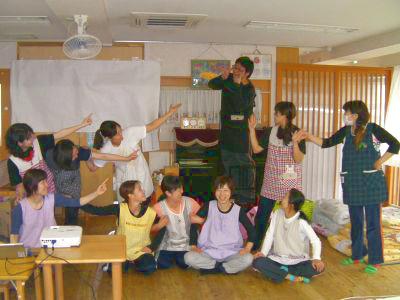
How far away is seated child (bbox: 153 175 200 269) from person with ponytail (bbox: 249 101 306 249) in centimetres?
67

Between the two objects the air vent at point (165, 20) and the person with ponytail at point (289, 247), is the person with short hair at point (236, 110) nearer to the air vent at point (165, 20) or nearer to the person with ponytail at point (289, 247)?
the air vent at point (165, 20)

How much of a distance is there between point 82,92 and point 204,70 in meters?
1.57

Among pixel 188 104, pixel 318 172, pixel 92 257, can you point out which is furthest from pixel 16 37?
pixel 318 172

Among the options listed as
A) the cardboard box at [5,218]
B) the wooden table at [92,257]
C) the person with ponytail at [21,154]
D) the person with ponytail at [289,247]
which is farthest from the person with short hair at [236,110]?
the cardboard box at [5,218]

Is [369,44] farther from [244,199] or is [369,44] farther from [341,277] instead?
[341,277]

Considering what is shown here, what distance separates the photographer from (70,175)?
3.56 metres

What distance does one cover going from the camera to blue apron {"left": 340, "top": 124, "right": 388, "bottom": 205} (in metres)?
3.42

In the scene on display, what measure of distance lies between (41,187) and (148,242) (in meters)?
1.07

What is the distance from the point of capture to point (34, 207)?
2.82 m

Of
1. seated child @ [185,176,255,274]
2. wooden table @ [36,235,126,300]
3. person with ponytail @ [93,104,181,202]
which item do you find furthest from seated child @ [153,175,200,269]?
wooden table @ [36,235,126,300]

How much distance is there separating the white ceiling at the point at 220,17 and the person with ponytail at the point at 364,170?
990 mm

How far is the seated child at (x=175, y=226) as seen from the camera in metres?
3.50

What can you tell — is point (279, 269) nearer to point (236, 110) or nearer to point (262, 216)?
point (262, 216)

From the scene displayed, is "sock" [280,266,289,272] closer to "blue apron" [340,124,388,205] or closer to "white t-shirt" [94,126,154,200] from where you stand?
"blue apron" [340,124,388,205]
